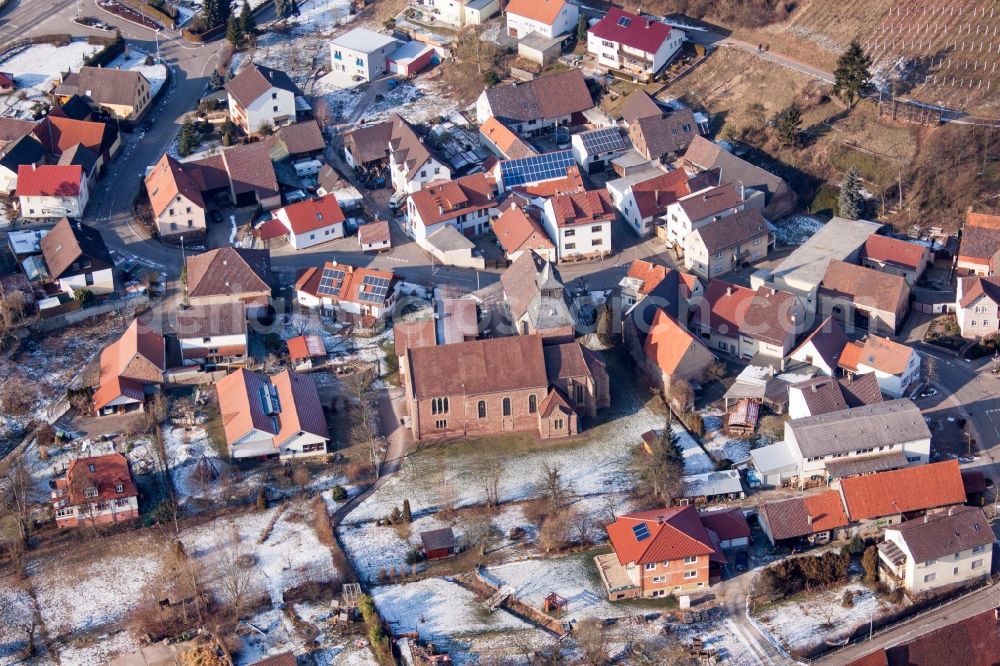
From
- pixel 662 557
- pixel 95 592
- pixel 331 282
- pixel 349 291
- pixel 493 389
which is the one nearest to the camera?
pixel 662 557

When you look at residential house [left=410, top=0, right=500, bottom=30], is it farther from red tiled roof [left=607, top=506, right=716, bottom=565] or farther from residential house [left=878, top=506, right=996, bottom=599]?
residential house [left=878, top=506, right=996, bottom=599]

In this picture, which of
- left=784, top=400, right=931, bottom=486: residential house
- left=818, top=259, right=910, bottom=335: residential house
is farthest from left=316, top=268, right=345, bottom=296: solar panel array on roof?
left=784, top=400, right=931, bottom=486: residential house

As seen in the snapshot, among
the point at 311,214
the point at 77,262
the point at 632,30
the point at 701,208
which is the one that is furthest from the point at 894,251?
the point at 77,262

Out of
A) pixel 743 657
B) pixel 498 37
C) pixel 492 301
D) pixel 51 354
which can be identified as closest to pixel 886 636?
pixel 743 657

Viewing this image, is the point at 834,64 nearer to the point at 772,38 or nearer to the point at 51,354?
the point at 772,38

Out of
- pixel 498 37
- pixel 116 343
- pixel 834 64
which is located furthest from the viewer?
pixel 498 37

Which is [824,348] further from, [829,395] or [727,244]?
[727,244]
